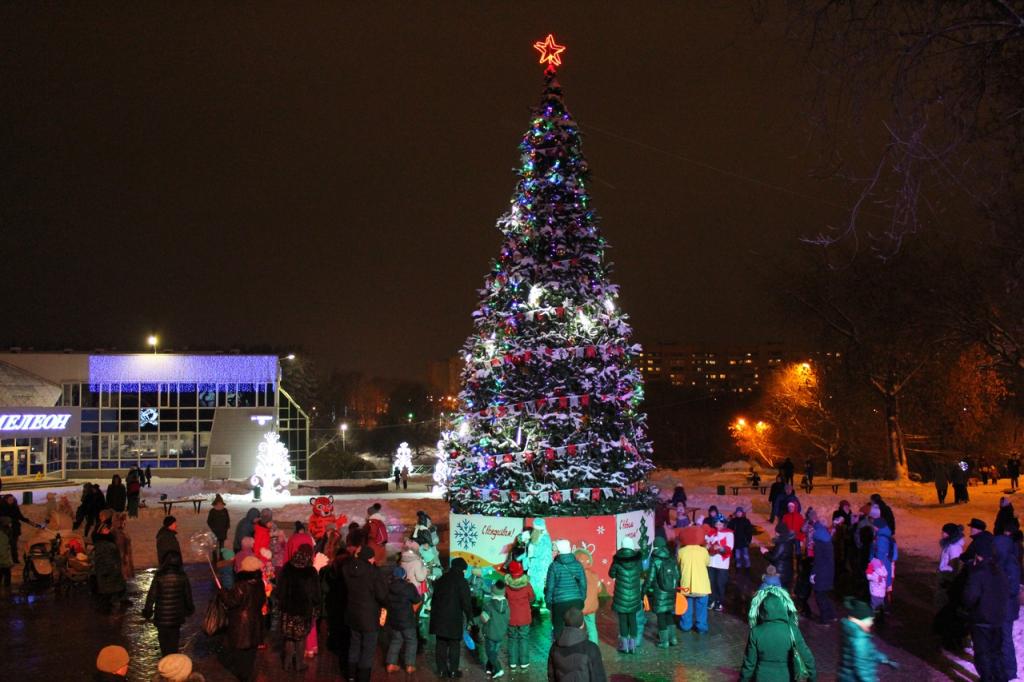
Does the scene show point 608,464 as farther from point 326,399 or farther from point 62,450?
point 326,399

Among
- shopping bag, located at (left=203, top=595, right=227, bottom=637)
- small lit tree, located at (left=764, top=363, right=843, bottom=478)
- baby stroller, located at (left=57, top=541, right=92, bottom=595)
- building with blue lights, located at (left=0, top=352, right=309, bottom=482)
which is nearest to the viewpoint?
shopping bag, located at (left=203, top=595, right=227, bottom=637)

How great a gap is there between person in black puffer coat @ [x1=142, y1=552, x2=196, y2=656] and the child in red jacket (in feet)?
12.0

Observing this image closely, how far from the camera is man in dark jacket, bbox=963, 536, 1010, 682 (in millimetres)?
9562

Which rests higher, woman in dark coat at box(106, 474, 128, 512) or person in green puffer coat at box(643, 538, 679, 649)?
woman in dark coat at box(106, 474, 128, 512)

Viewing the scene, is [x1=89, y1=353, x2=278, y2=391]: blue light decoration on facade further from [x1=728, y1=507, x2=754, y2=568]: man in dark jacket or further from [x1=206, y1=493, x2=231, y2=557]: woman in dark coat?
[x1=728, y1=507, x2=754, y2=568]: man in dark jacket

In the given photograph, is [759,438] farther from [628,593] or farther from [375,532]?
[628,593]

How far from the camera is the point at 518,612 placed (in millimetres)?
10727

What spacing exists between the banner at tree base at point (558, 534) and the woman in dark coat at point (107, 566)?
5449mm

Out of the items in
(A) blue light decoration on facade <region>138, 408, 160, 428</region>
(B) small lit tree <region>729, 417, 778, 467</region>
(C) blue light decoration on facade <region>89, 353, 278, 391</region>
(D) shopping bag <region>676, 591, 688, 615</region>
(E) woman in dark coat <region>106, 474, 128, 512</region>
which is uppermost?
(C) blue light decoration on facade <region>89, 353, 278, 391</region>

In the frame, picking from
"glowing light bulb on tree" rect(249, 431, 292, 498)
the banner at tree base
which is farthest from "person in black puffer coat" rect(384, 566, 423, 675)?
"glowing light bulb on tree" rect(249, 431, 292, 498)

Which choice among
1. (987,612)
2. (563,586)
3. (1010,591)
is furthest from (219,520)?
(1010,591)

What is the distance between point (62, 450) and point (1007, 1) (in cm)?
4685

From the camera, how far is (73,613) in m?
14.5

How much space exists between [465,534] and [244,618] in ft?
22.8
